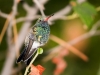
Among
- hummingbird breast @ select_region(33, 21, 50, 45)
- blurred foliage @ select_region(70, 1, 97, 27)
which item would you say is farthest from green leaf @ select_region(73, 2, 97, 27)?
hummingbird breast @ select_region(33, 21, 50, 45)

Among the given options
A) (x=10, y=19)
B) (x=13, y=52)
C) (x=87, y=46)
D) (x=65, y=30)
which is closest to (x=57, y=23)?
(x=65, y=30)

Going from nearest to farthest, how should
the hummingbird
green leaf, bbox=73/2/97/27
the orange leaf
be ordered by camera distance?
the hummingbird
green leaf, bbox=73/2/97/27
the orange leaf

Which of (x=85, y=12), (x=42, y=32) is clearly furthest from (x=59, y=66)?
(x=42, y=32)

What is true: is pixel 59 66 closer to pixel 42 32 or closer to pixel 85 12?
pixel 85 12

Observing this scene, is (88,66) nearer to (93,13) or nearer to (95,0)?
(95,0)

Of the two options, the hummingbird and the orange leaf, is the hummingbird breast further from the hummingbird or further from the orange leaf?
the orange leaf
